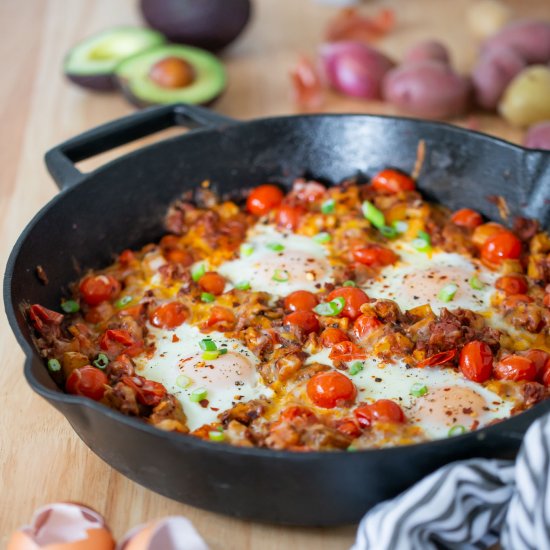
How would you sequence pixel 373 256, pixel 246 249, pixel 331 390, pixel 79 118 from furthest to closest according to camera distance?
pixel 79 118, pixel 246 249, pixel 373 256, pixel 331 390

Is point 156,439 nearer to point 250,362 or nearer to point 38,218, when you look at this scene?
point 250,362

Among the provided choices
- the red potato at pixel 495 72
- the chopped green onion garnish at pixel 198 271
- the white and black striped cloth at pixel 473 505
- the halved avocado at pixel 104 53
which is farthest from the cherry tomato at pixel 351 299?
the halved avocado at pixel 104 53

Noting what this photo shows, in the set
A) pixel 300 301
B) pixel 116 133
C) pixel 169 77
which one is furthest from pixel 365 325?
pixel 169 77

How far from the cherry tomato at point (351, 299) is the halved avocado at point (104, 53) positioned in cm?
205

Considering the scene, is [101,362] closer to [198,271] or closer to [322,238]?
[198,271]

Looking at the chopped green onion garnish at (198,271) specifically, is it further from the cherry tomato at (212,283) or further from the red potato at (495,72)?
the red potato at (495,72)

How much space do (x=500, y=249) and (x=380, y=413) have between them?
37.7 inches

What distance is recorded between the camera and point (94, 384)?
246 cm

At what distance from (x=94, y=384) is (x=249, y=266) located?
2.61 feet

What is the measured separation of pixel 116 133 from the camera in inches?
127

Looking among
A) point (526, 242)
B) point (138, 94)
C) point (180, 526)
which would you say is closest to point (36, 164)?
point (138, 94)

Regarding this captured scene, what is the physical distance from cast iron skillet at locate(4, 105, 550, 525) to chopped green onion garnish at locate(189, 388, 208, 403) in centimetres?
30

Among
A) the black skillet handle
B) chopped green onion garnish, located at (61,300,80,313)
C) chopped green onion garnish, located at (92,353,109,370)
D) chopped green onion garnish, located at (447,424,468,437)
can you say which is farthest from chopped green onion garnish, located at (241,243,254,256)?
chopped green onion garnish, located at (447,424,468,437)

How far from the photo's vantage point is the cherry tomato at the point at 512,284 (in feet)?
9.45
